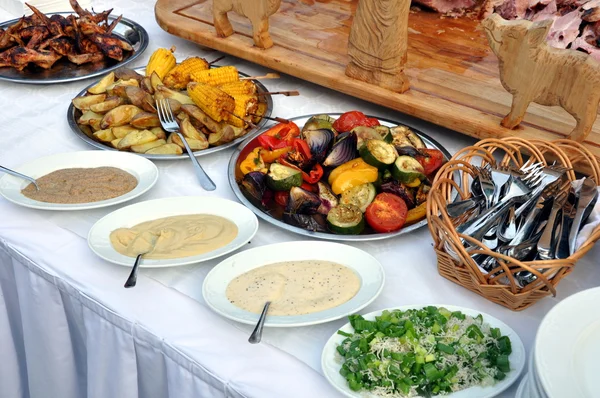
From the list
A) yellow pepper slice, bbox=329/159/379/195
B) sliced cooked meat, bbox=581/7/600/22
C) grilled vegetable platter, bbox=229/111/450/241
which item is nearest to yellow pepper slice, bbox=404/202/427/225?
grilled vegetable platter, bbox=229/111/450/241

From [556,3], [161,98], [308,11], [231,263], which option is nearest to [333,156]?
[231,263]

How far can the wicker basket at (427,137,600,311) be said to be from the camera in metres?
0.94

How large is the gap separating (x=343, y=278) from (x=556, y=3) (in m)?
1.40

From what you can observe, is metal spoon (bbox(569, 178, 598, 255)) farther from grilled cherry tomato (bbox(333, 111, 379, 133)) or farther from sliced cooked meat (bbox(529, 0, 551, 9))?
sliced cooked meat (bbox(529, 0, 551, 9))

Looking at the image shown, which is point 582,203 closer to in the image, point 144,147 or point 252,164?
point 252,164

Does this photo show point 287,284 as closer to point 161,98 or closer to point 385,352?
point 385,352

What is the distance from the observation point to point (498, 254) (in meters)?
0.90

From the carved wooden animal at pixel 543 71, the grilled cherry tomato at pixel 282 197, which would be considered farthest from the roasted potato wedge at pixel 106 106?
the carved wooden animal at pixel 543 71

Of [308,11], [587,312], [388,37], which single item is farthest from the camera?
[308,11]

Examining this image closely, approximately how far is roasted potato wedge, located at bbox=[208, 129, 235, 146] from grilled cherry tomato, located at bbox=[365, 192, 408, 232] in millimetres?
454

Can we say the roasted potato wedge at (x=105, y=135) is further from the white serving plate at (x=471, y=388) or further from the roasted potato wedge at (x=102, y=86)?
the white serving plate at (x=471, y=388)

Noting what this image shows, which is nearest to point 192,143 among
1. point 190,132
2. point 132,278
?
point 190,132

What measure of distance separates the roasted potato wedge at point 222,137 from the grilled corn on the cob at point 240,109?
5 cm

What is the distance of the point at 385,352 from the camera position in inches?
34.1
